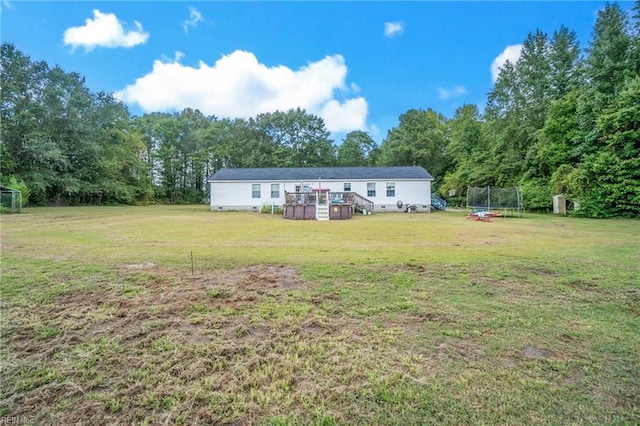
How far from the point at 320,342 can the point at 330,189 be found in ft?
69.7

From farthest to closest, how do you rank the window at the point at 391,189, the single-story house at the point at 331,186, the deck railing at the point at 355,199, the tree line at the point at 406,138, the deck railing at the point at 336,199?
the window at the point at 391,189, the single-story house at the point at 331,186, the deck railing at the point at 355,199, the deck railing at the point at 336,199, the tree line at the point at 406,138

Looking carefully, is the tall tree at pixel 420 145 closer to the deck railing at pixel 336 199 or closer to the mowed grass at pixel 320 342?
the deck railing at pixel 336 199

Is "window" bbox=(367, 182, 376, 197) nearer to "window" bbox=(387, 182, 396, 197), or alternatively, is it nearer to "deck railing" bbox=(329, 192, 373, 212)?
"window" bbox=(387, 182, 396, 197)

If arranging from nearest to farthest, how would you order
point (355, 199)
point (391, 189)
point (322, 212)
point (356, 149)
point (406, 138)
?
point (322, 212) < point (355, 199) < point (391, 189) < point (406, 138) < point (356, 149)

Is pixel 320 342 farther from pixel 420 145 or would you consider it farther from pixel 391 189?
pixel 420 145

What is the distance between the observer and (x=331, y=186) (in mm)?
23828

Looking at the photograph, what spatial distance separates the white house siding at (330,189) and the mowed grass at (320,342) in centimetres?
1821

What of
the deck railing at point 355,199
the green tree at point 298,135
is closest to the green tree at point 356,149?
the green tree at point 298,135

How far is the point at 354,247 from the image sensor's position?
24.1ft

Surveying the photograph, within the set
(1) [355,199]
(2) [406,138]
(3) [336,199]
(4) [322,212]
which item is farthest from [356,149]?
(4) [322,212]

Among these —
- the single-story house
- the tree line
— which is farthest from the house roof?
the tree line

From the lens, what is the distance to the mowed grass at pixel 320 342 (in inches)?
75.0

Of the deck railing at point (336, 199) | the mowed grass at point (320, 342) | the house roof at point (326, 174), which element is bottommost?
the mowed grass at point (320, 342)

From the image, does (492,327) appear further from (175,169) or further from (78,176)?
(175,169)
